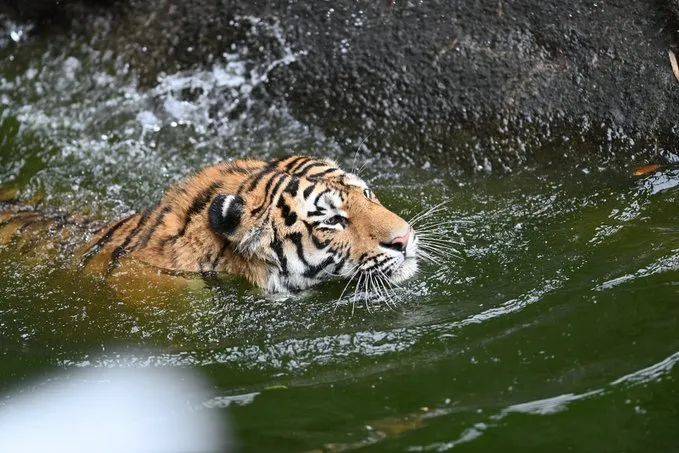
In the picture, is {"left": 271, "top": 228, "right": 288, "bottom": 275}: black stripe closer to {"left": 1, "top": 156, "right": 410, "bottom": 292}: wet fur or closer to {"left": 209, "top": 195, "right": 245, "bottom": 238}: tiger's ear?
{"left": 1, "top": 156, "right": 410, "bottom": 292}: wet fur

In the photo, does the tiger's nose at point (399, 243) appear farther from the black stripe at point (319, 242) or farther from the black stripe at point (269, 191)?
the black stripe at point (269, 191)

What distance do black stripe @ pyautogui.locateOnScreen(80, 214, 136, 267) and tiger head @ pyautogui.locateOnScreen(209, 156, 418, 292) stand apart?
66cm

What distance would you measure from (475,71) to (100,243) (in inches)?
91.2

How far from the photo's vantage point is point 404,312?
3625mm

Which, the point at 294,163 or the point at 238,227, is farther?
the point at 294,163

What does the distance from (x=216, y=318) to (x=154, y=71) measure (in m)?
2.52

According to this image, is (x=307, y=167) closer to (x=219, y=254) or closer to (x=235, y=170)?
(x=235, y=170)

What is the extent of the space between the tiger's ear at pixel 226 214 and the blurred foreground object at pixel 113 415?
0.71m

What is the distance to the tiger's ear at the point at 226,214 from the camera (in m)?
3.75

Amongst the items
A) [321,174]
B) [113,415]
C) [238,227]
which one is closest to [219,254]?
[238,227]

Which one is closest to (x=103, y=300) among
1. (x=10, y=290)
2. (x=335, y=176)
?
(x=10, y=290)

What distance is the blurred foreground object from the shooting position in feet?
9.53

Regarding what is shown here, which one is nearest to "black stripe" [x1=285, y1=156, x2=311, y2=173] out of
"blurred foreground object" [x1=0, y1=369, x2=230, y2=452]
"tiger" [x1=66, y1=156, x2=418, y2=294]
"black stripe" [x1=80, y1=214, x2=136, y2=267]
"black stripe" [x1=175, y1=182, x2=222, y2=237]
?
"tiger" [x1=66, y1=156, x2=418, y2=294]

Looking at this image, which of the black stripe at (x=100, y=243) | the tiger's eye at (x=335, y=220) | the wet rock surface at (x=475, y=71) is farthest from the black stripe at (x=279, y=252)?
the wet rock surface at (x=475, y=71)
